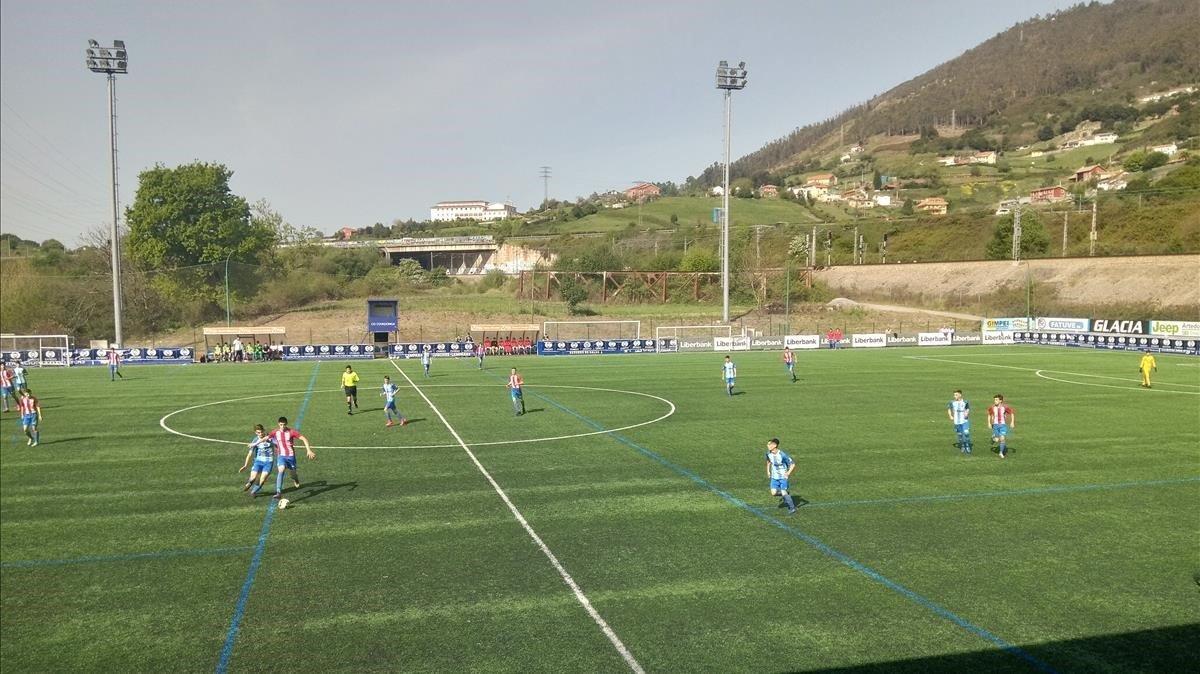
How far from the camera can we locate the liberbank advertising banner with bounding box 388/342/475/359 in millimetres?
59031

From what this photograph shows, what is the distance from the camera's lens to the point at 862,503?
51.0ft

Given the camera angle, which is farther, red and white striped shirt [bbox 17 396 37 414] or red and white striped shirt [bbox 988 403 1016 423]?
red and white striped shirt [bbox 17 396 37 414]

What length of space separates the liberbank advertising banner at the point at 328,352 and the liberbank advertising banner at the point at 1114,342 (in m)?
56.5

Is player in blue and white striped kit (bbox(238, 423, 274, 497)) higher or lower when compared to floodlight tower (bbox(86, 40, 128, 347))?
lower

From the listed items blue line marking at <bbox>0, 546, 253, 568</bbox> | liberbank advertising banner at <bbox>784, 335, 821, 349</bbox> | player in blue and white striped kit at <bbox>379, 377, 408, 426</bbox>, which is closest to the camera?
blue line marking at <bbox>0, 546, 253, 568</bbox>

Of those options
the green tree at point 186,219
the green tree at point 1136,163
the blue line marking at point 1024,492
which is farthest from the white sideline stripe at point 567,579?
the green tree at point 1136,163

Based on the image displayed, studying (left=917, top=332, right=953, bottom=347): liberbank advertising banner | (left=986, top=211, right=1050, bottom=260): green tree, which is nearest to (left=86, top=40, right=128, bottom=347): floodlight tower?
(left=917, top=332, right=953, bottom=347): liberbank advertising banner

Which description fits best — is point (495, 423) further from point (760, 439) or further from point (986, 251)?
point (986, 251)

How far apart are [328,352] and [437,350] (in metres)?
8.47

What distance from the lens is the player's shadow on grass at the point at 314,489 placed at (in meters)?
16.0

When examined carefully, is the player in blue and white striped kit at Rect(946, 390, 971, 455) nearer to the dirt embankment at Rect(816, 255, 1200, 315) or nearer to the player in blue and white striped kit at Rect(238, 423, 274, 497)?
the player in blue and white striped kit at Rect(238, 423, 274, 497)

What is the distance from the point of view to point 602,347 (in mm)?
60812

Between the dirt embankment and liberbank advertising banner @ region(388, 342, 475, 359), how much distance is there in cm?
5497

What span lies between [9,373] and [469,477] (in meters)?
23.0
